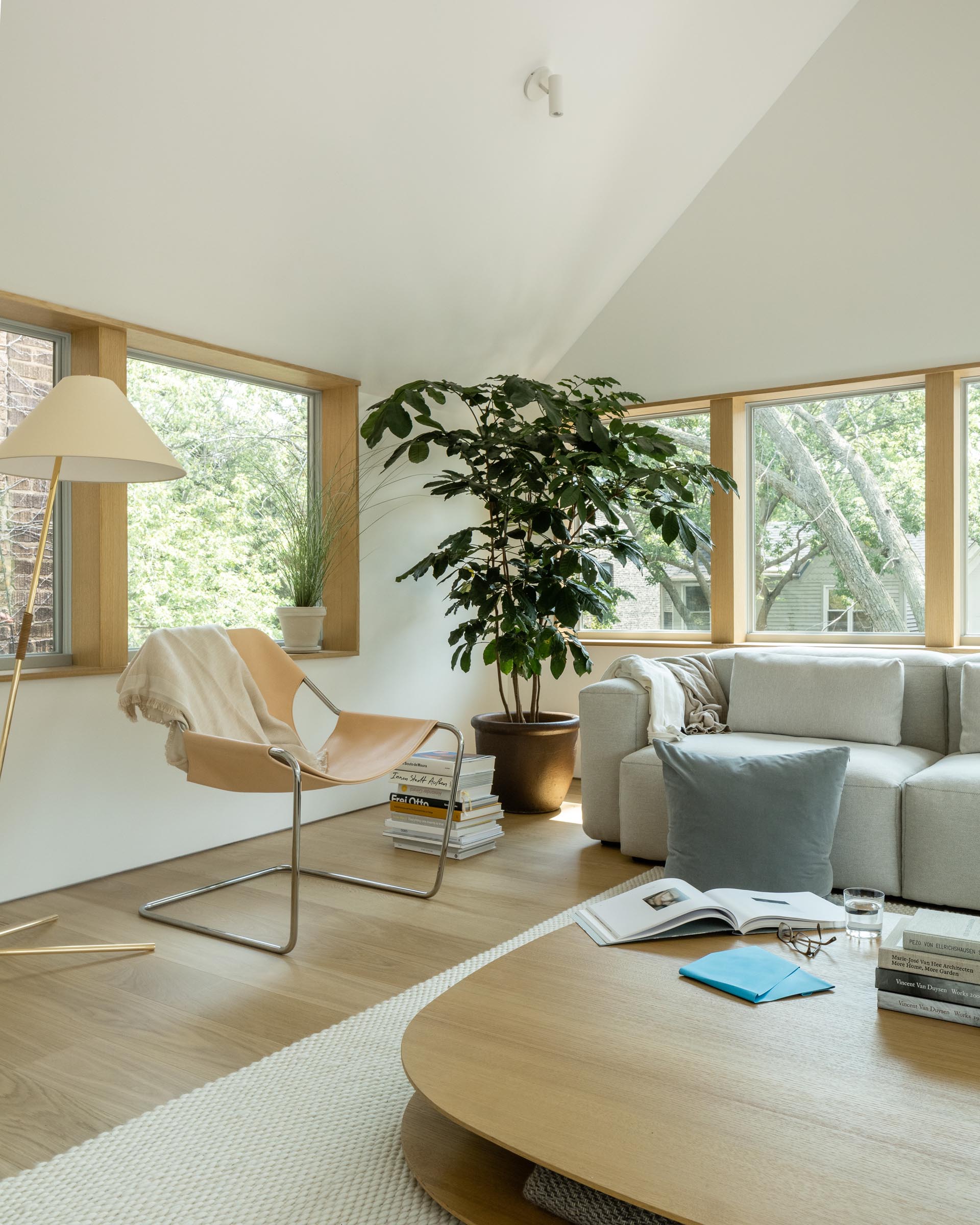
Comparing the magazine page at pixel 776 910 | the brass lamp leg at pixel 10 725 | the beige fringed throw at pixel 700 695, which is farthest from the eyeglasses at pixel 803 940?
the beige fringed throw at pixel 700 695

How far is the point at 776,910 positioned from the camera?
6.59 ft

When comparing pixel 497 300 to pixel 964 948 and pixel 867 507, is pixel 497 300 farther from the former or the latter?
pixel 964 948

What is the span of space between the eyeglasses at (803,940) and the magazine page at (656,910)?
0.31 ft

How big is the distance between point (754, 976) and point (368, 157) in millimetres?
2970

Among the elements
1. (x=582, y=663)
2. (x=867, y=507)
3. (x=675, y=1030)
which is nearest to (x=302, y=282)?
(x=582, y=663)

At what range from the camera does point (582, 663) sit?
4121mm

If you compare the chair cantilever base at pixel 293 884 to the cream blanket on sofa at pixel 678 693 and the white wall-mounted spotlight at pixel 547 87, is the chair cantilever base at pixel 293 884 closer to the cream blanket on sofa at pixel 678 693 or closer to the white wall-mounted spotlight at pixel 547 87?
the cream blanket on sofa at pixel 678 693

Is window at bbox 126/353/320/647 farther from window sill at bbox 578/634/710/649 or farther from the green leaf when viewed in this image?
window sill at bbox 578/634/710/649

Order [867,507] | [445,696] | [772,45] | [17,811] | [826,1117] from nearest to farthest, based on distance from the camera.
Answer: [826,1117], [17,811], [772,45], [867,507], [445,696]

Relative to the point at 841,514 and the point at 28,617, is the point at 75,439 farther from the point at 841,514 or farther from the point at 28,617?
the point at 841,514

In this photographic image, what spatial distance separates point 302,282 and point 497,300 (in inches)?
42.0

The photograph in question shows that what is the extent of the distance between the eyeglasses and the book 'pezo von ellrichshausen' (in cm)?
205

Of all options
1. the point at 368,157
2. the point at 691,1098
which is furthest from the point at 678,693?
the point at 691,1098

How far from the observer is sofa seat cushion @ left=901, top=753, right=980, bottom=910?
287cm
